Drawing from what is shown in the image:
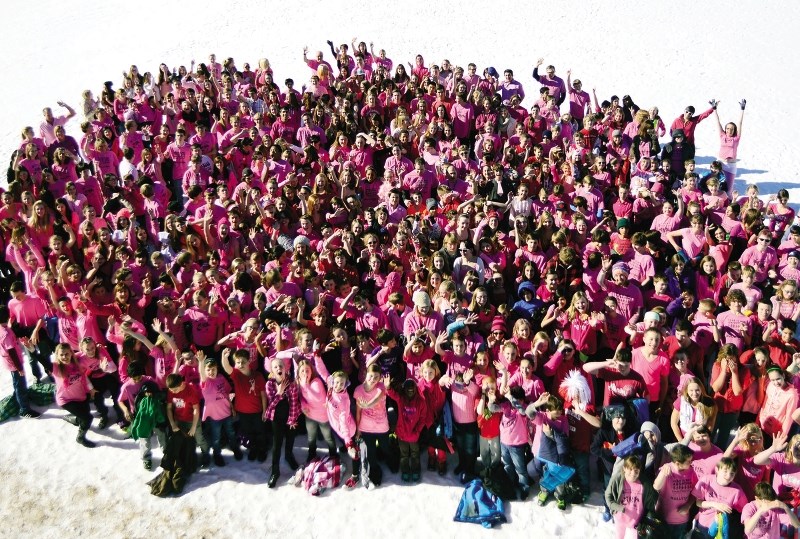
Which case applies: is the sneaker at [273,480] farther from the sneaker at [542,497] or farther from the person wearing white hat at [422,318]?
the sneaker at [542,497]

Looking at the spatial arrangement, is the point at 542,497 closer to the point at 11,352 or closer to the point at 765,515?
the point at 765,515

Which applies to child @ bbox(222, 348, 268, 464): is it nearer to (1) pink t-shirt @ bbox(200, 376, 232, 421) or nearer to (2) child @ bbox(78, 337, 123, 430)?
(1) pink t-shirt @ bbox(200, 376, 232, 421)

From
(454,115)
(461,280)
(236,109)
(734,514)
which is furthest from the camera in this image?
(236,109)

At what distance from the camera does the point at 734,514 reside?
6328mm

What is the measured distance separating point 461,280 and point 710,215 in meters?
4.76

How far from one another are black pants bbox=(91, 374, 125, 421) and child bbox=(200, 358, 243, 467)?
1687mm

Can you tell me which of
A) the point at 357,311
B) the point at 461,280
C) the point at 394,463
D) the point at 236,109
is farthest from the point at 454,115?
the point at 394,463

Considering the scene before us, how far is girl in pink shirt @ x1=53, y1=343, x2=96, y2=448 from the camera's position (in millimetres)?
7965

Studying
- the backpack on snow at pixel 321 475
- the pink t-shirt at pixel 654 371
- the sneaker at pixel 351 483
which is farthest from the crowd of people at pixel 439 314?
the backpack on snow at pixel 321 475

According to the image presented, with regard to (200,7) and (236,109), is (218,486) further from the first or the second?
(200,7)

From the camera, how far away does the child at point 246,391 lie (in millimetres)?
7680

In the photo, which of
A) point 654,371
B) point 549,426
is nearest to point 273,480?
point 549,426

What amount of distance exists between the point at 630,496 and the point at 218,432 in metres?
4.95

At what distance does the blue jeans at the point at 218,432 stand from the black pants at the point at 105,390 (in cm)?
171
